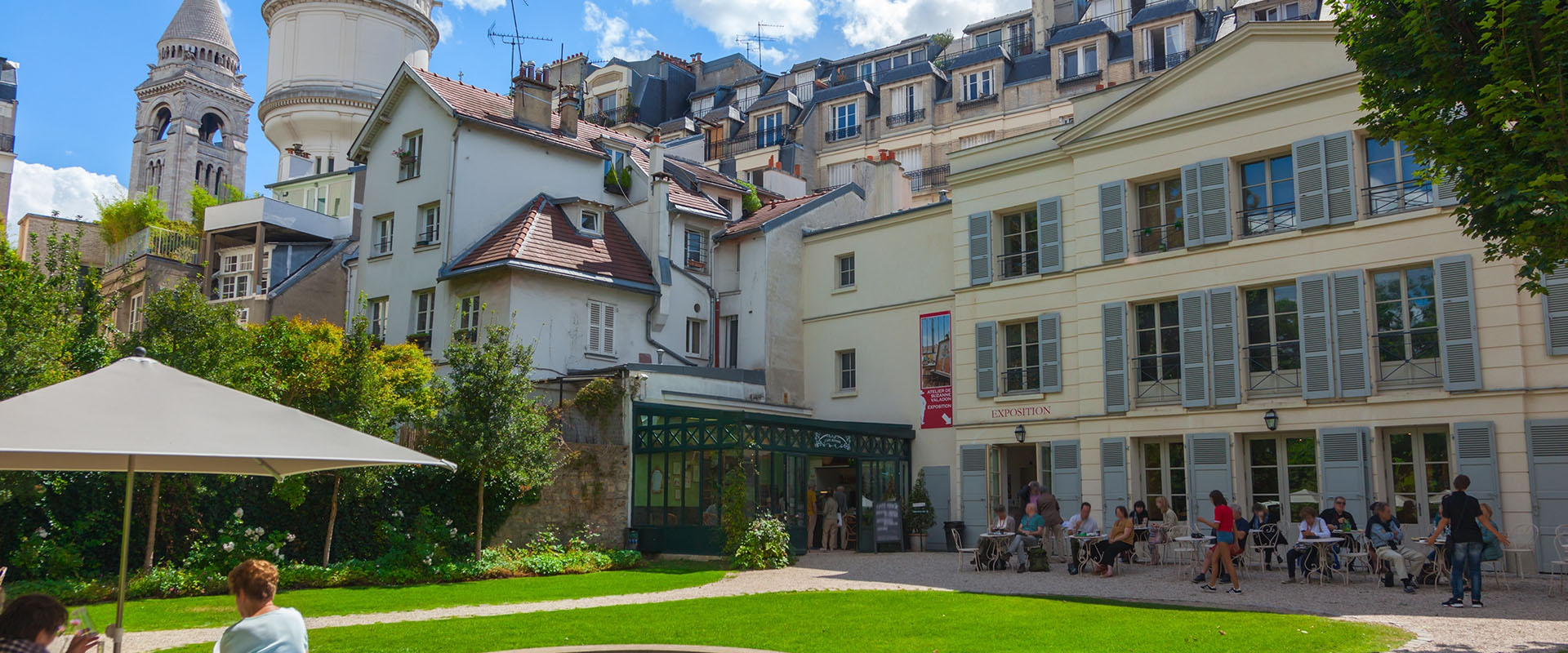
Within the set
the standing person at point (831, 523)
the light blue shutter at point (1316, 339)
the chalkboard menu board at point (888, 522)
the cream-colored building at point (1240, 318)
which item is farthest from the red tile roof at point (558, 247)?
the light blue shutter at point (1316, 339)

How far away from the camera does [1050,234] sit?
2320cm

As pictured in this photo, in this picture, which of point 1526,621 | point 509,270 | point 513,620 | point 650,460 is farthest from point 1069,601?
point 509,270

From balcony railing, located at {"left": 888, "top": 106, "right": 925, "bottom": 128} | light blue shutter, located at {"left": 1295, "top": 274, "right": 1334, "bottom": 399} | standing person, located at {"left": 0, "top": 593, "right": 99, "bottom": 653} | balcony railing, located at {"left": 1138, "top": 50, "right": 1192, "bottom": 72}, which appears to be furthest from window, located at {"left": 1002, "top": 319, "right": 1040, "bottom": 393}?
standing person, located at {"left": 0, "top": 593, "right": 99, "bottom": 653}

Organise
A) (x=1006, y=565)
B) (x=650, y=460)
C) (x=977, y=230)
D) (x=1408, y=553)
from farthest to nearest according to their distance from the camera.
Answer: (x=977, y=230)
(x=650, y=460)
(x=1006, y=565)
(x=1408, y=553)

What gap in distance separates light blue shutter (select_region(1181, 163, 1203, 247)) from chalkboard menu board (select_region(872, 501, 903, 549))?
7997 mm

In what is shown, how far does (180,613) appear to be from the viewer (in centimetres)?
1372

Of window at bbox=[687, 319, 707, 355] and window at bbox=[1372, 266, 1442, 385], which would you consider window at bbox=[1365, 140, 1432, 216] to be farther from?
window at bbox=[687, 319, 707, 355]

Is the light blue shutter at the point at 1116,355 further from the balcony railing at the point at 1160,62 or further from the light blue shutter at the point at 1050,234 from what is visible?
the balcony railing at the point at 1160,62

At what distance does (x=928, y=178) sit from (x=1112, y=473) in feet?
71.0

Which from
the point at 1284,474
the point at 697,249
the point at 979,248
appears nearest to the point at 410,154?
the point at 697,249

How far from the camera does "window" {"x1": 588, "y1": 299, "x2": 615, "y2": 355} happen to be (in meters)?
26.8

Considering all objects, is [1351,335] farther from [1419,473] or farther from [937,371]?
[937,371]

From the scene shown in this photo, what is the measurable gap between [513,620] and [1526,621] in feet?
35.4

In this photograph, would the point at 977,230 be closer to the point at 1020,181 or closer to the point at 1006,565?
the point at 1020,181
